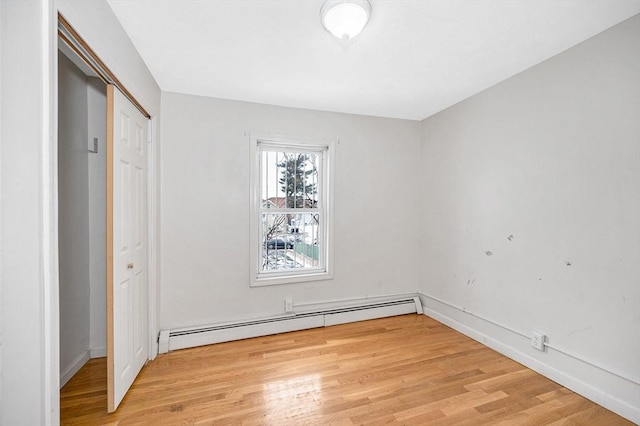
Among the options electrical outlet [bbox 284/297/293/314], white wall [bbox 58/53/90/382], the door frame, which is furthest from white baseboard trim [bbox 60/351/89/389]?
electrical outlet [bbox 284/297/293/314]

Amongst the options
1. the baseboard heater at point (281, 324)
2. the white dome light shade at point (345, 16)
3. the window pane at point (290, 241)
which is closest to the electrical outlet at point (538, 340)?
the baseboard heater at point (281, 324)

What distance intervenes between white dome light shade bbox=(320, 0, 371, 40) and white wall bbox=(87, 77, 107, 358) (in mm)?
2059

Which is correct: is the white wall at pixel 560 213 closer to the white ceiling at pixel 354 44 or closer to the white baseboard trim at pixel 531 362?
the white baseboard trim at pixel 531 362

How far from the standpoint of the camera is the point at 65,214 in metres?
2.19

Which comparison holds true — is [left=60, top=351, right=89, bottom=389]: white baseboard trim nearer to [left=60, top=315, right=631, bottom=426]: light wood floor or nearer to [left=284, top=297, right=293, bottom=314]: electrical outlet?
[left=60, top=315, right=631, bottom=426]: light wood floor

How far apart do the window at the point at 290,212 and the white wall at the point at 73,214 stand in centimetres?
143

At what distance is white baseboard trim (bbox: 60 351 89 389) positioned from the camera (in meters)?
2.14

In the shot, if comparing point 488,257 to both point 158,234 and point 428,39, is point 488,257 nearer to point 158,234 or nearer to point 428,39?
point 428,39

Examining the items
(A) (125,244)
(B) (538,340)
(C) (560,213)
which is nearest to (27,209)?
(A) (125,244)

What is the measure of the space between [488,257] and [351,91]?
2095 millimetres

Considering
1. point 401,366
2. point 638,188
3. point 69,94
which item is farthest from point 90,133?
point 638,188

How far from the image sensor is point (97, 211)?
249 centimetres

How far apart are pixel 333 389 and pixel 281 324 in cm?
112

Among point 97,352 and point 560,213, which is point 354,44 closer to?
point 560,213
